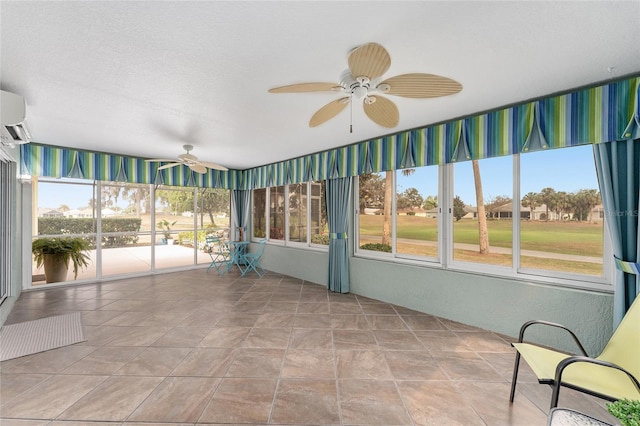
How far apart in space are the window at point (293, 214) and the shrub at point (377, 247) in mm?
990

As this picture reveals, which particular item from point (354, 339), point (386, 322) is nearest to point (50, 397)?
point (354, 339)

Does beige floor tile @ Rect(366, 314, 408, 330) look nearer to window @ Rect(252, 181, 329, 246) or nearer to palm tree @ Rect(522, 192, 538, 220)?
palm tree @ Rect(522, 192, 538, 220)

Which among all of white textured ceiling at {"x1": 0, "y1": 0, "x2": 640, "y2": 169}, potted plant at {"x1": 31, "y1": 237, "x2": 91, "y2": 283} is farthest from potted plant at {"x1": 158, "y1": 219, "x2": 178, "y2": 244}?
white textured ceiling at {"x1": 0, "y1": 0, "x2": 640, "y2": 169}

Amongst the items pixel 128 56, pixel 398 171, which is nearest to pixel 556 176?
pixel 398 171

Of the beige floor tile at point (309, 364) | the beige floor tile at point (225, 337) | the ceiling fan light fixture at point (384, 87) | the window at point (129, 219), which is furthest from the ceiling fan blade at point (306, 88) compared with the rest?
the window at point (129, 219)

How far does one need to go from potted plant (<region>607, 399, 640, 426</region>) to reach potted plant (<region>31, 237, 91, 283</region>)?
6800 millimetres

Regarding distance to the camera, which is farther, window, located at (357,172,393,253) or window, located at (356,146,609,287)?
window, located at (357,172,393,253)

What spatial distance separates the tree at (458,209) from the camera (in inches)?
133

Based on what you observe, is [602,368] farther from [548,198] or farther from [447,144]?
[447,144]

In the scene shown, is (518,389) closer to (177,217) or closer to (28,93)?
(28,93)

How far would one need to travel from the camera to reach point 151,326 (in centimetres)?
307

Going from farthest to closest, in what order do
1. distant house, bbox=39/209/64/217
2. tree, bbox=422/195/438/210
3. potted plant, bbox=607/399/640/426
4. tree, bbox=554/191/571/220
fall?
1. distant house, bbox=39/209/64/217
2. tree, bbox=422/195/438/210
3. tree, bbox=554/191/571/220
4. potted plant, bbox=607/399/640/426

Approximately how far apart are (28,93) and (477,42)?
13.3 ft

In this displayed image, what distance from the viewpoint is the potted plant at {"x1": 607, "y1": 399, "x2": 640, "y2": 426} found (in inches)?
31.4
